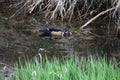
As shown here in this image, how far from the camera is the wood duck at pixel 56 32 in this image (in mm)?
6500

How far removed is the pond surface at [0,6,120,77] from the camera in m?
5.53

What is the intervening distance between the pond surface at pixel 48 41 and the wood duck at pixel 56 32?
0.10m

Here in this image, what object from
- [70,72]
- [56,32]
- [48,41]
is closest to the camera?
[70,72]

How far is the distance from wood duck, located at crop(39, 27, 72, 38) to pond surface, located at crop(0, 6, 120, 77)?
99mm

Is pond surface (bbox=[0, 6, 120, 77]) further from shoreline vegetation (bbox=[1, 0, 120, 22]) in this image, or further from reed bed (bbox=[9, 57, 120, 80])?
reed bed (bbox=[9, 57, 120, 80])

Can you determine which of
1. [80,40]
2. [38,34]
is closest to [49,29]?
[38,34]

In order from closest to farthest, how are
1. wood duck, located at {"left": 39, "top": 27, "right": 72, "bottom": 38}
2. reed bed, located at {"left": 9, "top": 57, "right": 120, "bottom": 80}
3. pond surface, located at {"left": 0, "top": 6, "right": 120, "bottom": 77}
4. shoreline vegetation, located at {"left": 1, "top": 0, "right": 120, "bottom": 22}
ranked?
reed bed, located at {"left": 9, "top": 57, "right": 120, "bottom": 80} < pond surface, located at {"left": 0, "top": 6, "right": 120, "bottom": 77} < wood duck, located at {"left": 39, "top": 27, "right": 72, "bottom": 38} < shoreline vegetation, located at {"left": 1, "top": 0, "right": 120, "bottom": 22}

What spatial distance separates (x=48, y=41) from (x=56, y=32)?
1.28ft

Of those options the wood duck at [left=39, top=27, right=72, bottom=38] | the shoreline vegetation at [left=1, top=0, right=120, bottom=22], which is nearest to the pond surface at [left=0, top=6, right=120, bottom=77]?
the wood duck at [left=39, top=27, right=72, bottom=38]

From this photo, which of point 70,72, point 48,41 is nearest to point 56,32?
point 48,41

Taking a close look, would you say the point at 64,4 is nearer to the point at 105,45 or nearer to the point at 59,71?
the point at 105,45

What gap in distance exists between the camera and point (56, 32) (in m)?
6.57

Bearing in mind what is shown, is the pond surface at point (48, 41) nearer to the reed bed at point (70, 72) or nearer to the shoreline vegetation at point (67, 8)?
the shoreline vegetation at point (67, 8)

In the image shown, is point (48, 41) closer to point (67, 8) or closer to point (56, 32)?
point (56, 32)
